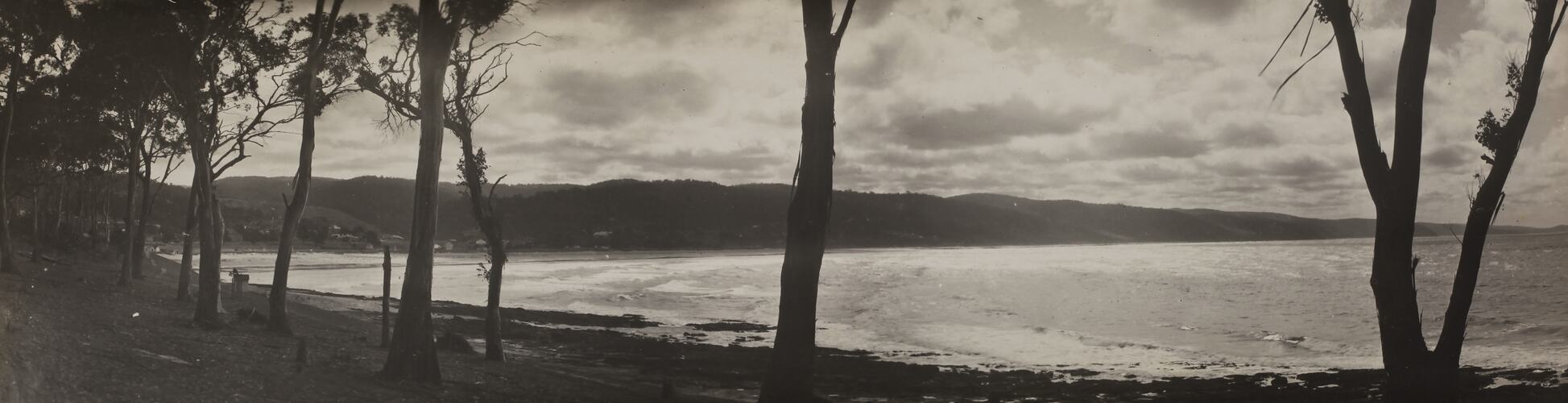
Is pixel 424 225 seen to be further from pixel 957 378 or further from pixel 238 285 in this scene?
pixel 238 285

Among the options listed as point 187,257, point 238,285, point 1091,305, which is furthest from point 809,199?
point 1091,305

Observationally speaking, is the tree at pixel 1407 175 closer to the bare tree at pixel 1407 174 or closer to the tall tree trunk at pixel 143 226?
the bare tree at pixel 1407 174

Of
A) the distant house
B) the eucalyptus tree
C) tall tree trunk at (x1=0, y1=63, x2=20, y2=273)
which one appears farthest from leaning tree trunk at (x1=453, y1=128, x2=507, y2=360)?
the distant house

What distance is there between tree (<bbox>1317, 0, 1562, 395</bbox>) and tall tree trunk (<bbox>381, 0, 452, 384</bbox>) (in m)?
9.73

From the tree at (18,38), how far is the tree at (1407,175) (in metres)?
23.6

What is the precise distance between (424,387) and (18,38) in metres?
15.3

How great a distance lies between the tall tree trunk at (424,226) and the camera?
37.6ft

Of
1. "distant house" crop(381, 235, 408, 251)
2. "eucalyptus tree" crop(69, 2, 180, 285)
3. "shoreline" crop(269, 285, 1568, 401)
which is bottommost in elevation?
"shoreline" crop(269, 285, 1568, 401)

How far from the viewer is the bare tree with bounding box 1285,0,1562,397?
27.1ft

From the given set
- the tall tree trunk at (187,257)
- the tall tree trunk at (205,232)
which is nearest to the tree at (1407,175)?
the tall tree trunk at (205,232)

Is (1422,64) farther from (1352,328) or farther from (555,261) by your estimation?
(555,261)

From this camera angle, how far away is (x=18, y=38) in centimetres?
1952

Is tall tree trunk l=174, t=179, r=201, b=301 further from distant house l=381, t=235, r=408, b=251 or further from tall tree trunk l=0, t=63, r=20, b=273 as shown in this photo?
distant house l=381, t=235, r=408, b=251

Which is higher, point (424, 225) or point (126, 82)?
point (126, 82)
